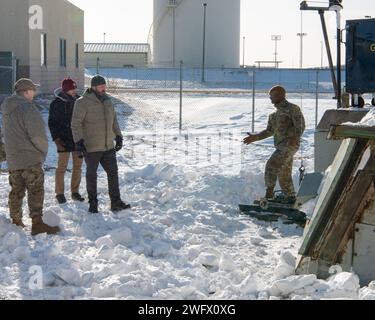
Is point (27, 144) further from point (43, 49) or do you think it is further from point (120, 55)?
point (120, 55)

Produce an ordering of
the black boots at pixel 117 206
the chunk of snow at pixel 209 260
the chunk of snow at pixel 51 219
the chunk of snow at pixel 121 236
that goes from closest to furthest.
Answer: the chunk of snow at pixel 209 260, the chunk of snow at pixel 121 236, the chunk of snow at pixel 51 219, the black boots at pixel 117 206

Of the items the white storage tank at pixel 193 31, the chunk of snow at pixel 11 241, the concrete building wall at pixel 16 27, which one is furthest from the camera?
the white storage tank at pixel 193 31

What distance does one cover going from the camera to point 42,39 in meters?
25.4

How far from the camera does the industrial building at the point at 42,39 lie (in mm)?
23453

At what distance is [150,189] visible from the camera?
375 inches

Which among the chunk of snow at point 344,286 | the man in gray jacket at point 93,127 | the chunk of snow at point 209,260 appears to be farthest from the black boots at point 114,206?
the chunk of snow at point 344,286

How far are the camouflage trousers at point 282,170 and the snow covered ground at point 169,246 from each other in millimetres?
634

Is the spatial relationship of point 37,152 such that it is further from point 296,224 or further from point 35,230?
point 296,224

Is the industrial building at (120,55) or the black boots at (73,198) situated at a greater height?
the industrial building at (120,55)

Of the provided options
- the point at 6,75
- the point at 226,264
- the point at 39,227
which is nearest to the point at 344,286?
the point at 226,264

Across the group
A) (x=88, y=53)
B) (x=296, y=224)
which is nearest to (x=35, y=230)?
(x=296, y=224)

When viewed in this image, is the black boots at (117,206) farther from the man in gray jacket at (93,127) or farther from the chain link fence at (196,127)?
the chain link fence at (196,127)
